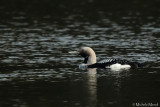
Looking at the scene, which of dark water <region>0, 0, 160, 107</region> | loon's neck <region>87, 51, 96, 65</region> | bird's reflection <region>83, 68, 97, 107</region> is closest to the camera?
bird's reflection <region>83, 68, 97, 107</region>

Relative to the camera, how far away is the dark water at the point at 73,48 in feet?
56.5

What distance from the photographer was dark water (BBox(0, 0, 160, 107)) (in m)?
17.2

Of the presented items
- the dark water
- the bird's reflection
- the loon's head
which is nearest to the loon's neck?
the loon's head

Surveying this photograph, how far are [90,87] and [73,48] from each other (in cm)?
908

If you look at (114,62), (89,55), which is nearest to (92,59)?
(89,55)

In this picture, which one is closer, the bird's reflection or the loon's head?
the bird's reflection

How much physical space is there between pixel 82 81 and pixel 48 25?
18.4 meters

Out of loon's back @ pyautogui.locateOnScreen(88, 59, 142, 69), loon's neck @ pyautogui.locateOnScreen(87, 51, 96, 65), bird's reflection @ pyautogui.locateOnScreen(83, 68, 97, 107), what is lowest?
bird's reflection @ pyautogui.locateOnScreen(83, 68, 97, 107)

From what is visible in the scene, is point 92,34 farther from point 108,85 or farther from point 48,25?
point 108,85

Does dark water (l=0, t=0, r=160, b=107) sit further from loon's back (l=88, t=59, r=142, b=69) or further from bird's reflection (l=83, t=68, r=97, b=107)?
loon's back (l=88, t=59, r=142, b=69)

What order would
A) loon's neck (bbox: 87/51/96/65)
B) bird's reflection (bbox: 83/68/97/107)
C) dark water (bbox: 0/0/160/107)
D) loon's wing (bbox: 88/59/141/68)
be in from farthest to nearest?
loon's neck (bbox: 87/51/96/65)
loon's wing (bbox: 88/59/141/68)
dark water (bbox: 0/0/160/107)
bird's reflection (bbox: 83/68/97/107)

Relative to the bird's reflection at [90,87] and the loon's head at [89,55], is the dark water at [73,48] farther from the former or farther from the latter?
the loon's head at [89,55]

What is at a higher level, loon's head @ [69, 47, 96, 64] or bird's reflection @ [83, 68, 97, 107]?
loon's head @ [69, 47, 96, 64]

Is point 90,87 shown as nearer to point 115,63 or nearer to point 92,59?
point 115,63
